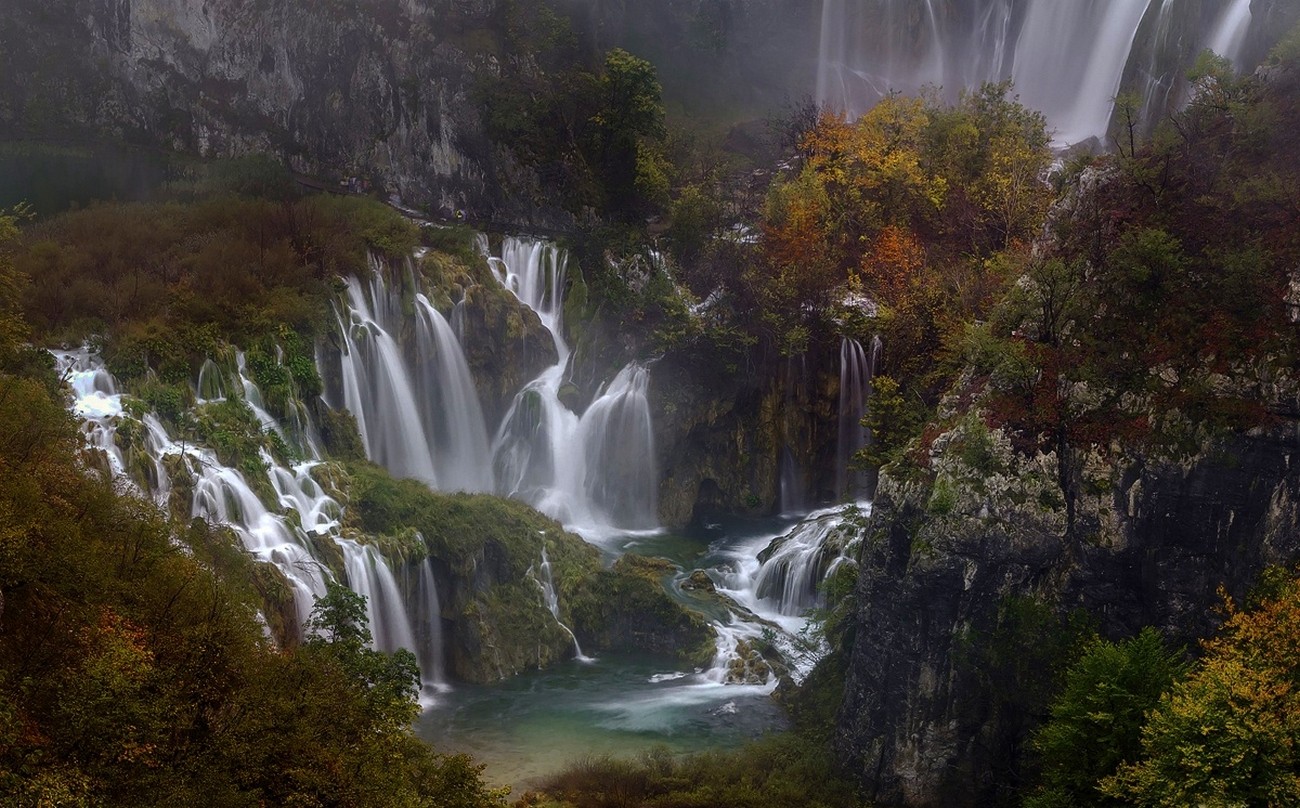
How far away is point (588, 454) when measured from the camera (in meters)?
35.3

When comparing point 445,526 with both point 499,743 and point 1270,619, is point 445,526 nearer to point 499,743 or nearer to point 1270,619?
point 499,743

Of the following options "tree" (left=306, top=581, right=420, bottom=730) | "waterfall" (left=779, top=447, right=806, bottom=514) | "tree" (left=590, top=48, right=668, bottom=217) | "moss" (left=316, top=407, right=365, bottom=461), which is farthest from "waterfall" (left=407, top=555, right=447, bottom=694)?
"tree" (left=590, top=48, right=668, bottom=217)

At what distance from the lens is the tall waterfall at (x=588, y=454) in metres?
34.9

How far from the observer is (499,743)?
2175cm

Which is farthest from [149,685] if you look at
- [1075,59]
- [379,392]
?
[1075,59]

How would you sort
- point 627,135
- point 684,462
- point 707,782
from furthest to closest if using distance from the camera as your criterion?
point 627,135 < point 684,462 < point 707,782

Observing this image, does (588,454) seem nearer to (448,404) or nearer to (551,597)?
(448,404)

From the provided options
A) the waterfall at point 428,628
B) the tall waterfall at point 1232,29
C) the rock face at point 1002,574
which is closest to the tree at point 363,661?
the waterfall at point 428,628

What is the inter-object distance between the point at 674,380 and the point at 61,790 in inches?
1067

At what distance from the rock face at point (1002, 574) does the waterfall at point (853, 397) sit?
13.5 m

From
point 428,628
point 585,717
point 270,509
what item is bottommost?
point 585,717

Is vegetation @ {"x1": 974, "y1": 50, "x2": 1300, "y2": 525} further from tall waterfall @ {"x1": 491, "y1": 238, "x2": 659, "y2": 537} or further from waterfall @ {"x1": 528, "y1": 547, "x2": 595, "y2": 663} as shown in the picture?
tall waterfall @ {"x1": 491, "y1": 238, "x2": 659, "y2": 537}

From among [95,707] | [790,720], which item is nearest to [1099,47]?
[790,720]

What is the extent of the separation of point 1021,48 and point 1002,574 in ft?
130
